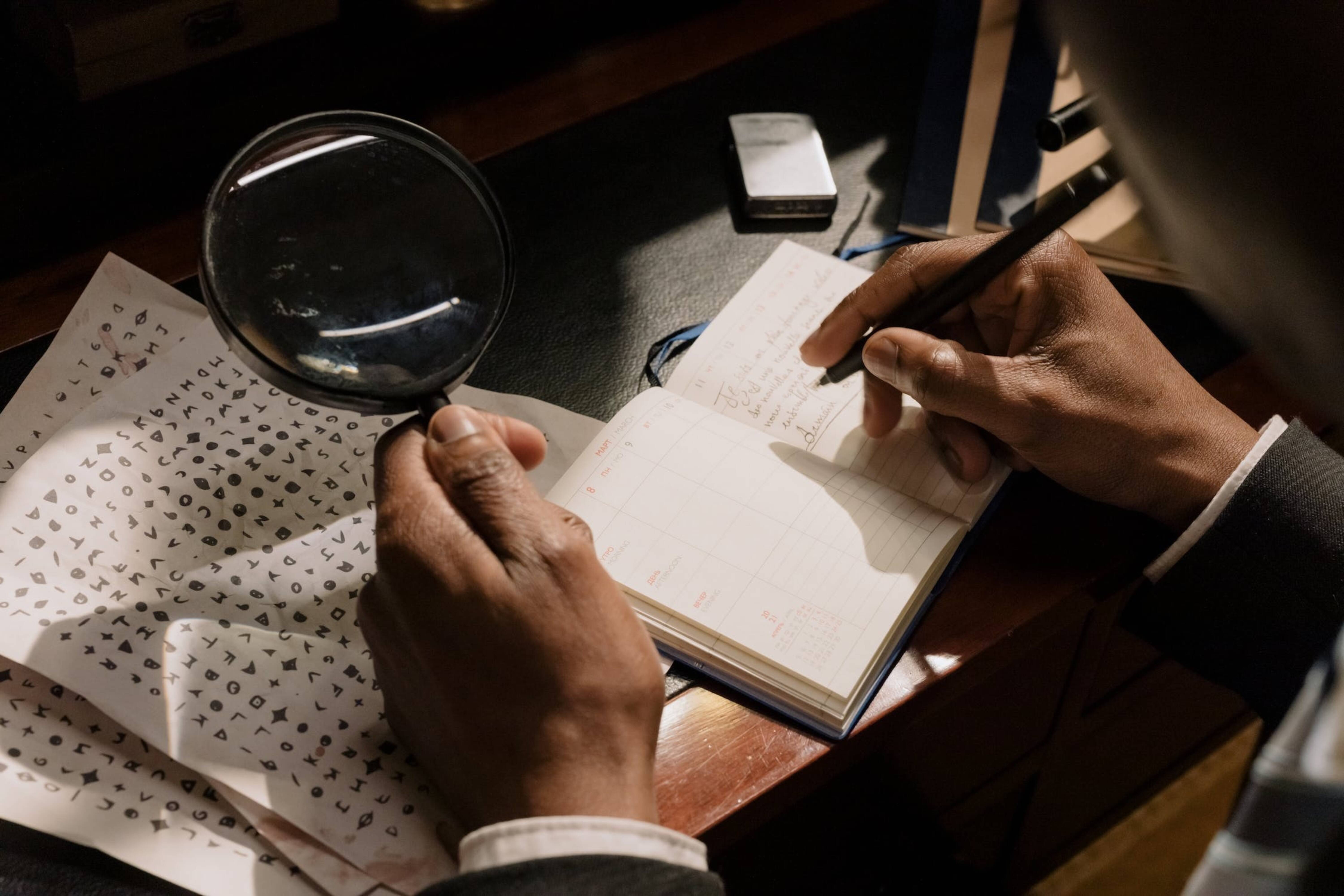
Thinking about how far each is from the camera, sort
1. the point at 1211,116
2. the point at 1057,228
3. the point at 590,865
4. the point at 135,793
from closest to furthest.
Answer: the point at 1211,116 → the point at 590,865 → the point at 135,793 → the point at 1057,228

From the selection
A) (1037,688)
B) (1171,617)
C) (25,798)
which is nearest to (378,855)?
(25,798)

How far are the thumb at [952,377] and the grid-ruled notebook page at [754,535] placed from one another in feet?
0.32

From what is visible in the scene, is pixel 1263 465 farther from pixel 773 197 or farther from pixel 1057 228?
pixel 773 197

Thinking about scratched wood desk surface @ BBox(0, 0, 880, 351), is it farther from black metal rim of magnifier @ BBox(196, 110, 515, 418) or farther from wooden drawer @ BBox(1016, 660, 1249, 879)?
wooden drawer @ BBox(1016, 660, 1249, 879)

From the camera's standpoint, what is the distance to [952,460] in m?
1.00

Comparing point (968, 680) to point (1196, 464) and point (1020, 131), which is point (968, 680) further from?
point (1020, 131)

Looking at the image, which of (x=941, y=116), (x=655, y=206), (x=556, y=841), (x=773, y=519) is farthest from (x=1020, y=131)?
(x=556, y=841)

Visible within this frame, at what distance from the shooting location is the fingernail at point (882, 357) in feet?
3.08

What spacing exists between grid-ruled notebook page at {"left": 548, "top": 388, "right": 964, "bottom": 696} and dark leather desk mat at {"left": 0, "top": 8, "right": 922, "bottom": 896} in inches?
4.9

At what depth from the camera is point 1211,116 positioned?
251 mm

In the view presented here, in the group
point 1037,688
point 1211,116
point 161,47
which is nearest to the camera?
point 1211,116

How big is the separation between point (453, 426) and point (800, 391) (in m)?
0.44

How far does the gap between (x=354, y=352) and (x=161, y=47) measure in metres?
0.62

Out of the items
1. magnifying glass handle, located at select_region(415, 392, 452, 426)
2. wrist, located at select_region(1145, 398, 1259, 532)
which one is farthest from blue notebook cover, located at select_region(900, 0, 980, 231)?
magnifying glass handle, located at select_region(415, 392, 452, 426)
